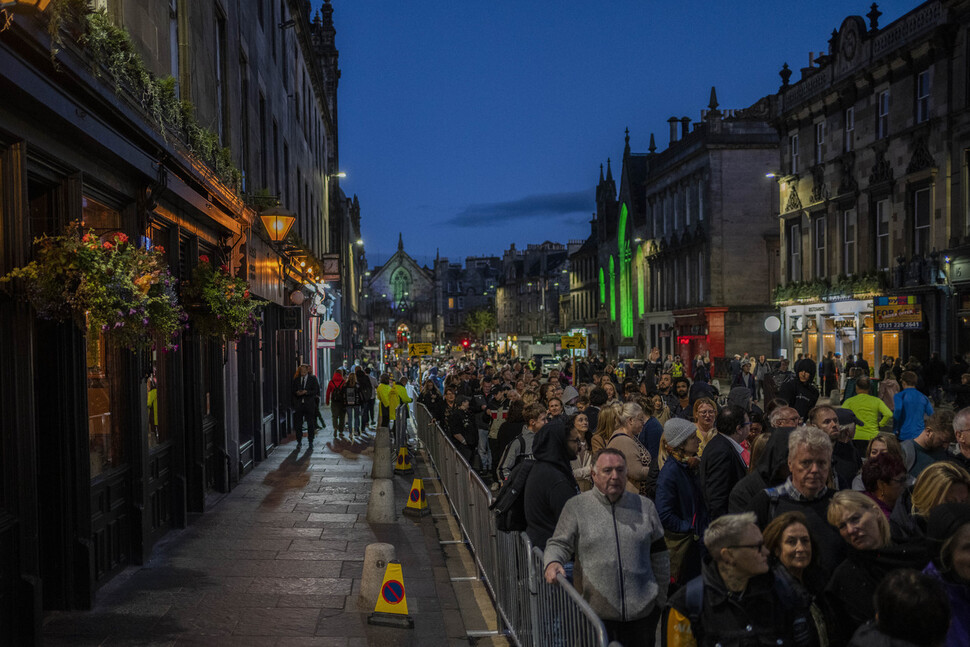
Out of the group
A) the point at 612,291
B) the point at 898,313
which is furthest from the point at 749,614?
the point at 612,291

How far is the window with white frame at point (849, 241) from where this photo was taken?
33031mm

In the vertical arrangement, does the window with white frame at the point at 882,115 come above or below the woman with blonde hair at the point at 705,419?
above

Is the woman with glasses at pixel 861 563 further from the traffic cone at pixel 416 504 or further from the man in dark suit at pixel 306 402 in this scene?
the man in dark suit at pixel 306 402

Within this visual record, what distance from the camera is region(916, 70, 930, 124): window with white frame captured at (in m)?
28.0

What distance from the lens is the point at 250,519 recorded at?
1201cm

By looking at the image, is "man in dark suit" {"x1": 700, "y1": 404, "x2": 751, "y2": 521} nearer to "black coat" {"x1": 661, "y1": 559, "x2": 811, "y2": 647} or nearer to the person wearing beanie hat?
the person wearing beanie hat

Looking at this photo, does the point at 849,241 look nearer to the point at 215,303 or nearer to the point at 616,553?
the point at 215,303

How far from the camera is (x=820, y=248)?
35844mm

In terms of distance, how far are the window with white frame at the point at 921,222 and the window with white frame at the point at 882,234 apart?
1704mm

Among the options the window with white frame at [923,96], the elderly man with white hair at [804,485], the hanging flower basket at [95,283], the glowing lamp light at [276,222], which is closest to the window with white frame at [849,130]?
→ the window with white frame at [923,96]

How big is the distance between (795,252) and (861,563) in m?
35.7

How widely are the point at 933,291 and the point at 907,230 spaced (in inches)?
112

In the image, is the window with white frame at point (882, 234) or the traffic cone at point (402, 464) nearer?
the traffic cone at point (402, 464)

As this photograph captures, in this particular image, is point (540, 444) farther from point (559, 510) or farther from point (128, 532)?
point (128, 532)
